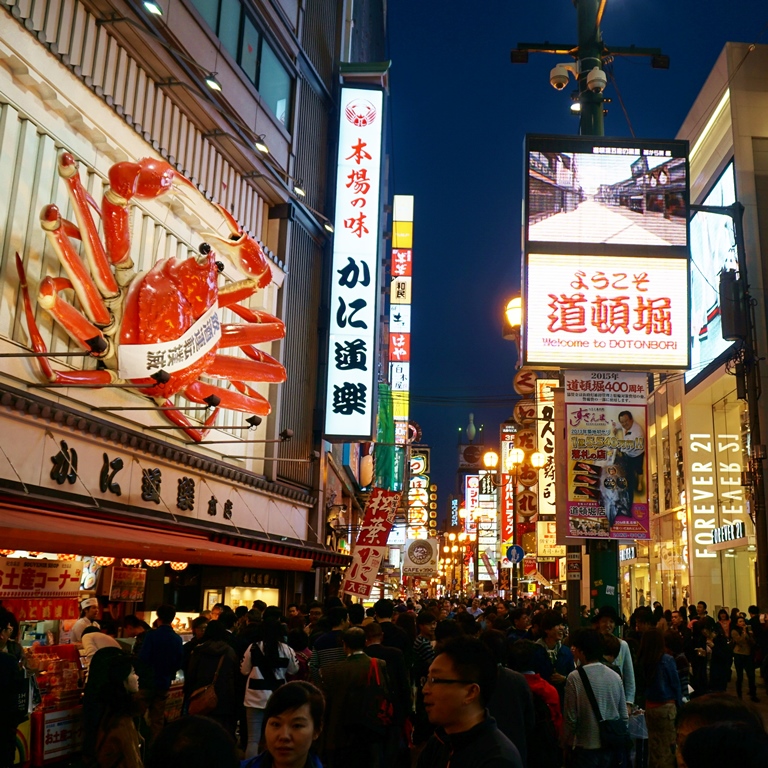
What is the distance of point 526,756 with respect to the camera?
253 inches

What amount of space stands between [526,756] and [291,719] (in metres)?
3.25

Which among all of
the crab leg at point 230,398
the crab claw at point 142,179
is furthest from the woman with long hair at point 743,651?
the crab claw at point 142,179

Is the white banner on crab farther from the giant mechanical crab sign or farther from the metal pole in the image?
the metal pole

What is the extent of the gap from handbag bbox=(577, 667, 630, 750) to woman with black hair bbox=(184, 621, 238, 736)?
385cm

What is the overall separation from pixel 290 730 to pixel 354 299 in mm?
20406

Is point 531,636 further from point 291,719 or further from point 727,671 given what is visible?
point 291,719

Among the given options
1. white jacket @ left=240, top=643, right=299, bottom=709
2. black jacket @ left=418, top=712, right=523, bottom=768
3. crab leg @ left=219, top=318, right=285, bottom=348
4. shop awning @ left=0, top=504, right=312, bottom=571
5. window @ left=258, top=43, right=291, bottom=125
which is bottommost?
white jacket @ left=240, top=643, right=299, bottom=709

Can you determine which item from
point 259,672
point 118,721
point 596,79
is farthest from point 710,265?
point 118,721

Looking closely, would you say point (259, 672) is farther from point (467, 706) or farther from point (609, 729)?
point (467, 706)

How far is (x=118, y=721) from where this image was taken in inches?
209

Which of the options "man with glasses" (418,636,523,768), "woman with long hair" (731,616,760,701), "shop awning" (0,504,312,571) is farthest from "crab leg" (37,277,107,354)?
"woman with long hair" (731,616,760,701)

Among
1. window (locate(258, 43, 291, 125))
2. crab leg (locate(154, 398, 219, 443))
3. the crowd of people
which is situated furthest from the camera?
window (locate(258, 43, 291, 125))

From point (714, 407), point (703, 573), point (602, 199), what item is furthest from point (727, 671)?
point (714, 407)

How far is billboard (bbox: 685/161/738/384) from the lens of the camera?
35219mm
